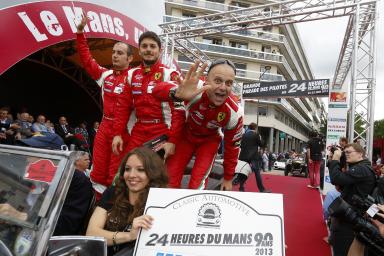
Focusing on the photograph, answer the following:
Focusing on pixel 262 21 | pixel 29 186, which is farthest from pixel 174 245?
pixel 262 21

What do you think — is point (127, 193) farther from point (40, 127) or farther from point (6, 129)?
point (40, 127)

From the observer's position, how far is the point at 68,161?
4.27 feet

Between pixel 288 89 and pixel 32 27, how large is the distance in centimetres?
1056

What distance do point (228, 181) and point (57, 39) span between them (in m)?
4.80

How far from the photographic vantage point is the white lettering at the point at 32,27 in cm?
562

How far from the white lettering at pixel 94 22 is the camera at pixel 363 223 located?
232 inches

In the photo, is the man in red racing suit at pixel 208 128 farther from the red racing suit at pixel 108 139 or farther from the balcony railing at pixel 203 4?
the balcony railing at pixel 203 4

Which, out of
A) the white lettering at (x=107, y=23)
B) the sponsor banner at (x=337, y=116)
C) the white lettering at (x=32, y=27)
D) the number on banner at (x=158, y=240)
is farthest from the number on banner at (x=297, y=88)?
the number on banner at (x=158, y=240)

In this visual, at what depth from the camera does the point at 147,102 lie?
3.00 m

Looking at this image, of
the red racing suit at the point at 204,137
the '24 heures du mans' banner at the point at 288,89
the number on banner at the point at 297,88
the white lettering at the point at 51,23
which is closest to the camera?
the red racing suit at the point at 204,137

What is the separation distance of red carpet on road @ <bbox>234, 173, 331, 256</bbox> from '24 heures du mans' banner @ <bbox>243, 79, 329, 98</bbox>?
552 cm

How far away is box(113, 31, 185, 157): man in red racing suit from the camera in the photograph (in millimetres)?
2979

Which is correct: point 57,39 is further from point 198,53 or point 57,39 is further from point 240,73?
point 240,73

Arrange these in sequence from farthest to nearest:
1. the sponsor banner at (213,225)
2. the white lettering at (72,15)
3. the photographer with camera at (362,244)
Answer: the white lettering at (72,15)
the photographer with camera at (362,244)
the sponsor banner at (213,225)
